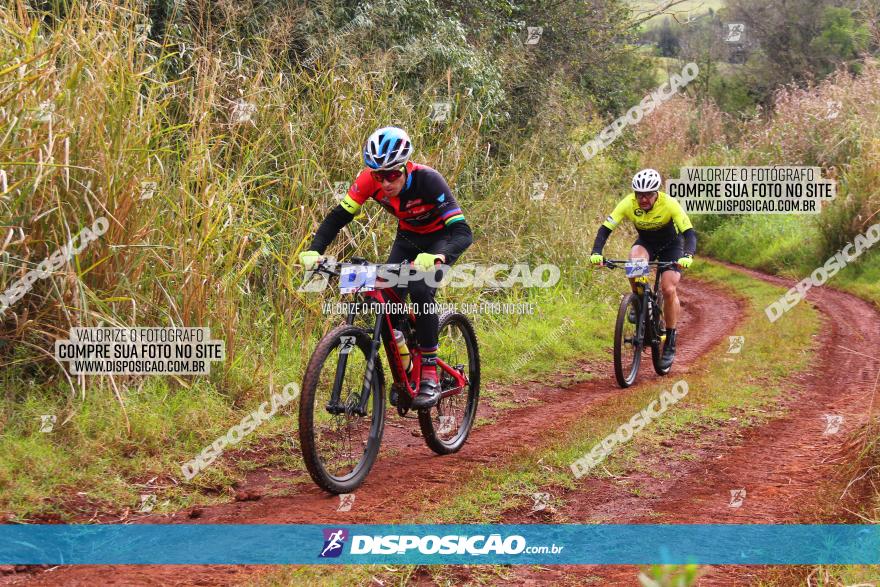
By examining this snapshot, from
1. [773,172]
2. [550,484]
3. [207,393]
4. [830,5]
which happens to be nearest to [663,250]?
[550,484]

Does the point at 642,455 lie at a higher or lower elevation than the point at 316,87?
lower

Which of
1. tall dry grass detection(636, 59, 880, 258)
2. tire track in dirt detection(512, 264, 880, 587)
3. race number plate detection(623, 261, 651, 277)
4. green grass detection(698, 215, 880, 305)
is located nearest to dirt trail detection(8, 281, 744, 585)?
tire track in dirt detection(512, 264, 880, 587)

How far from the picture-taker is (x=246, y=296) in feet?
24.9

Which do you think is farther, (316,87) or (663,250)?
(663,250)

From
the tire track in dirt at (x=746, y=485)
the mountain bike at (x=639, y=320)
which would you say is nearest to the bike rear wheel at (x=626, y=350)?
the mountain bike at (x=639, y=320)

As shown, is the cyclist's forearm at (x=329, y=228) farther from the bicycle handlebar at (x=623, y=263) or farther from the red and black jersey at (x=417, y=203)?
the bicycle handlebar at (x=623, y=263)

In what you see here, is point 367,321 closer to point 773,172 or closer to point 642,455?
point 642,455

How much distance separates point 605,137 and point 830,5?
83.3 ft

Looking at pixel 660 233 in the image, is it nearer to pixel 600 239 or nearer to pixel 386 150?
pixel 600 239

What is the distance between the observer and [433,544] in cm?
460

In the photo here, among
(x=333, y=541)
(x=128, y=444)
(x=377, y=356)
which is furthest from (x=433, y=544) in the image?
(x=128, y=444)

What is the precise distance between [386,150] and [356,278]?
0.94 meters

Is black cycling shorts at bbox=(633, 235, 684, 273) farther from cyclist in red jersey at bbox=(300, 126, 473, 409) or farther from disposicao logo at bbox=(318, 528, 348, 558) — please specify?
disposicao logo at bbox=(318, 528, 348, 558)

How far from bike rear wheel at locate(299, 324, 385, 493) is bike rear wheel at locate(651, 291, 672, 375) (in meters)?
4.77
